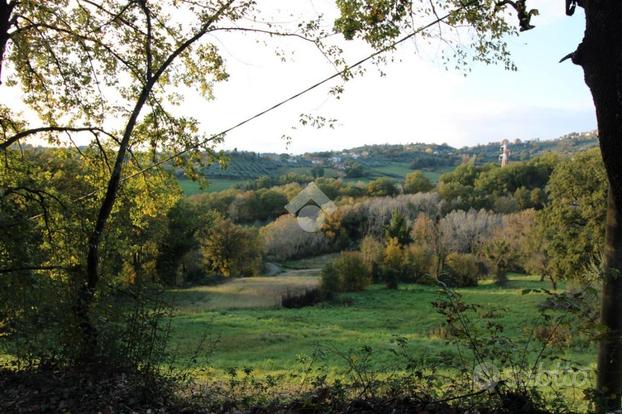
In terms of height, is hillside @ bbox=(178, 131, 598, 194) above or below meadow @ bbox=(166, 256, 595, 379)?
above

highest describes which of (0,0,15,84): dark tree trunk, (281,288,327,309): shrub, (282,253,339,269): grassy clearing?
(0,0,15,84): dark tree trunk

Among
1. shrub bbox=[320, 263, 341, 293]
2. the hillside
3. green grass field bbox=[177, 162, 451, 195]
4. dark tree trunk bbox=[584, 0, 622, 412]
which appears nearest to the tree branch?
dark tree trunk bbox=[584, 0, 622, 412]

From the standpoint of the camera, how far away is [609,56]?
293 cm

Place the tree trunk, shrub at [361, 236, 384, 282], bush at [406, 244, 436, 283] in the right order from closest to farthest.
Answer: the tree trunk < bush at [406, 244, 436, 283] < shrub at [361, 236, 384, 282]

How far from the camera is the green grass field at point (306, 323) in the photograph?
15.5 meters

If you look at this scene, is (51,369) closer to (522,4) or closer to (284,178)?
(522,4)

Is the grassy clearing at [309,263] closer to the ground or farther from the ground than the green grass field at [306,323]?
closer to the ground

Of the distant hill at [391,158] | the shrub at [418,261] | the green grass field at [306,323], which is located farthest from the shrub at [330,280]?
the distant hill at [391,158]

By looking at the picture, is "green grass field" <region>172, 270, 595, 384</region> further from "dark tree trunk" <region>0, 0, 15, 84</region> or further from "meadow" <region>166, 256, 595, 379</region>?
"dark tree trunk" <region>0, 0, 15, 84</region>

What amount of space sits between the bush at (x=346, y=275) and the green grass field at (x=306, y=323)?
132 cm

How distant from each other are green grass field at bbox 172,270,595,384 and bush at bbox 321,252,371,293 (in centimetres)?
132

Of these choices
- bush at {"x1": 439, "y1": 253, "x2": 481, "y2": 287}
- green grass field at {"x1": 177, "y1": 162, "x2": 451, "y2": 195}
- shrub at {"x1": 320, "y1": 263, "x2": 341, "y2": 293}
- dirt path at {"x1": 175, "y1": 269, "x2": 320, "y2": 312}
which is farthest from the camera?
green grass field at {"x1": 177, "y1": 162, "x2": 451, "y2": 195}

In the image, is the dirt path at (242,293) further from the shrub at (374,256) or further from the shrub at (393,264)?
the shrub at (374,256)

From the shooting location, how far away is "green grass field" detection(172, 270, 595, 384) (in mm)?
15516
